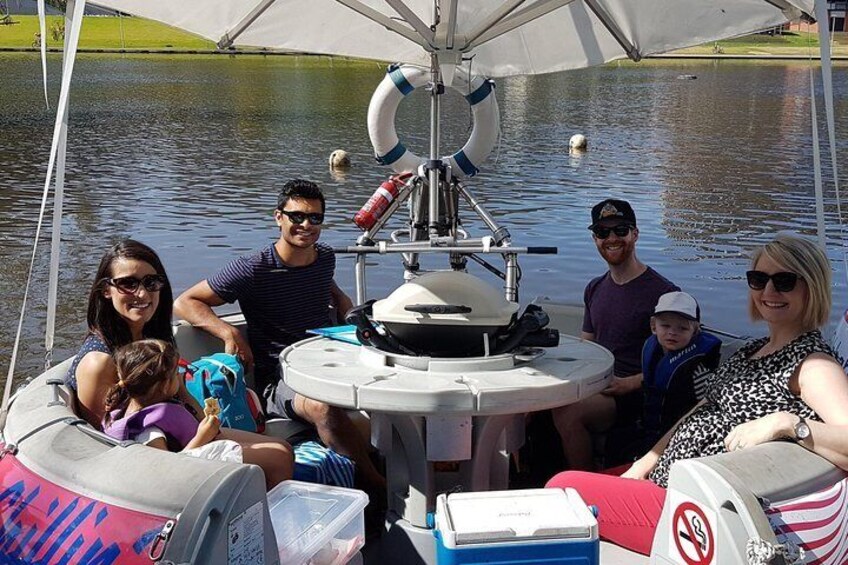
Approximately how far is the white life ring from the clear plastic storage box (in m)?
3.22

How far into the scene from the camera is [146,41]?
6931cm

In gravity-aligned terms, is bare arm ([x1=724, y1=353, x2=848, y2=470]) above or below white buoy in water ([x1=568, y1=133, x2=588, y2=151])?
below

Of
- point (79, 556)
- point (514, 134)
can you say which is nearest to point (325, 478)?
point (79, 556)

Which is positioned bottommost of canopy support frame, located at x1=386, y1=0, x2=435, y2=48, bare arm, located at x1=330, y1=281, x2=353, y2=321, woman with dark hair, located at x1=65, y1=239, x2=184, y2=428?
bare arm, located at x1=330, y1=281, x2=353, y2=321

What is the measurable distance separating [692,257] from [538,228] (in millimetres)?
2065

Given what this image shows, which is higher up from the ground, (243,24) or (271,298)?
(243,24)

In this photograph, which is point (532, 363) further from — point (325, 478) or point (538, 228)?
point (538, 228)

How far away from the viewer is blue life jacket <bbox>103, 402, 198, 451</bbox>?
8.87ft

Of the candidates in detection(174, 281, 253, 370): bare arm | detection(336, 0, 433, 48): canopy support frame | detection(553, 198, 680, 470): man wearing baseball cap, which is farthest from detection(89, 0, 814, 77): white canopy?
detection(174, 281, 253, 370): bare arm

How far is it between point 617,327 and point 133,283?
1.88 m

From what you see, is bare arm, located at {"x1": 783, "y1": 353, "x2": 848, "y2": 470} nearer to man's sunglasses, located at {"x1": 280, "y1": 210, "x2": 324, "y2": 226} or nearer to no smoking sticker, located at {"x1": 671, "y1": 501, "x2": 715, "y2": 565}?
no smoking sticker, located at {"x1": 671, "y1": 501, "x2": 715, "y2": 565}

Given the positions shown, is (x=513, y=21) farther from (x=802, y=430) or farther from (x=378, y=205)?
(x=802, y=430)

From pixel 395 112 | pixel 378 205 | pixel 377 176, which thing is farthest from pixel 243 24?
pixel 377 176

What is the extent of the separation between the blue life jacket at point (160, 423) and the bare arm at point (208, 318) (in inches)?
46.7
